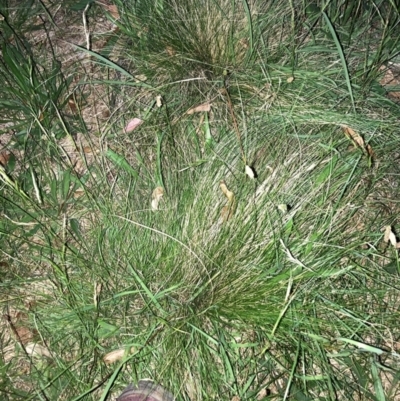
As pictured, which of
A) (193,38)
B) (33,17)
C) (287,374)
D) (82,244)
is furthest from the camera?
(33,17)

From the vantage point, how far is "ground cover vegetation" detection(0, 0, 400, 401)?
167 cm

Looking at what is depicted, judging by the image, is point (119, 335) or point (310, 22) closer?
point (119, 335)

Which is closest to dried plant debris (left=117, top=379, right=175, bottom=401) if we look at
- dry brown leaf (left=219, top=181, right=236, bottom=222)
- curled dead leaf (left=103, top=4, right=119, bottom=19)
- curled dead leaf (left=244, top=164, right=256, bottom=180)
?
dry brown leaf (left=219, top=181, right=236, bottom=222)

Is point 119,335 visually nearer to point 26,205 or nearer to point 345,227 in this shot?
point 26,205

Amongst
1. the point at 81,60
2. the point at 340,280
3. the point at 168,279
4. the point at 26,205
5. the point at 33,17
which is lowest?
the point at 340,280

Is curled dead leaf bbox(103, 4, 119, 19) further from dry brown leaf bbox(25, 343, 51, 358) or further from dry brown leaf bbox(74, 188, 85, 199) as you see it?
dry brown leaf bbox(25, 343, 51, 358)

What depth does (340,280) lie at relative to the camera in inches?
70.9

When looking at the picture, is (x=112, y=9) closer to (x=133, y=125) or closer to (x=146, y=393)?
(x=133, y=125)

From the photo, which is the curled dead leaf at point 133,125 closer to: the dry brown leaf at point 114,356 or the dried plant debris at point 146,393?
the dry brown leaf at point 114,356

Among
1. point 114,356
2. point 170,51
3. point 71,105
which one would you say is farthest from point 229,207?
point 71,105

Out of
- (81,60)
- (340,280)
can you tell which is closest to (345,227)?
(340,280)

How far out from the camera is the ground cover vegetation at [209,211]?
167cm

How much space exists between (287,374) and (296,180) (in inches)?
24.4

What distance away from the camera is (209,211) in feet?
5.82
